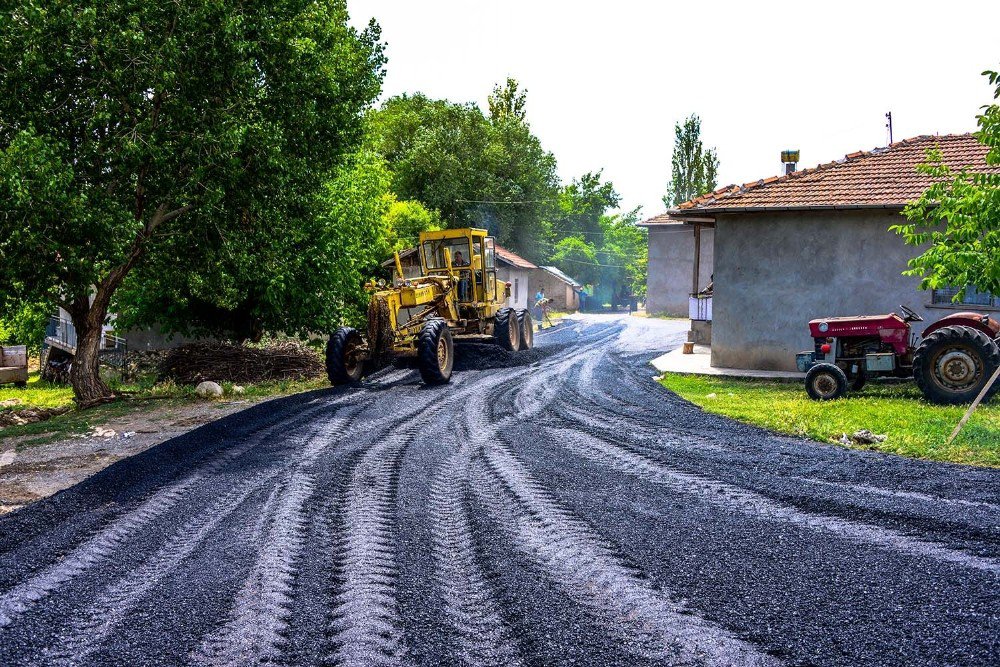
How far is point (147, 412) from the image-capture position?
12367 millimetres

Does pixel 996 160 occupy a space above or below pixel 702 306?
above

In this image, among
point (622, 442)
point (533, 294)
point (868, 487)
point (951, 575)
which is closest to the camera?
point (951, 575)

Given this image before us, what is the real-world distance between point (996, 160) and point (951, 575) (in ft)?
19.4

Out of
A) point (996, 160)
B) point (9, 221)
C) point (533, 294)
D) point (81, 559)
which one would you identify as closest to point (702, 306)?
point (996, 160)

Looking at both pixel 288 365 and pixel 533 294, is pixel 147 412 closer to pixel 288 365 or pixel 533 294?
pixel 288 365

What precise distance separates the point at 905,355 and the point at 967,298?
3.22 metres

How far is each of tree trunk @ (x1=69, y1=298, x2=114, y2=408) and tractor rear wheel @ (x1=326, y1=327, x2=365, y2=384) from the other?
3.87 metres

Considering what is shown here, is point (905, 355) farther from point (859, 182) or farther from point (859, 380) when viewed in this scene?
point (859, 182)

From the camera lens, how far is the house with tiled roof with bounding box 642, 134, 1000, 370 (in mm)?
14742

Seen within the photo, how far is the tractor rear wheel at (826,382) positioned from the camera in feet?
39.7

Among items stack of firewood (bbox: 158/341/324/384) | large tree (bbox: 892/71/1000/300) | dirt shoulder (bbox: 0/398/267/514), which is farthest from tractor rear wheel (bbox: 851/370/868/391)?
stack of firewood (bbox: 158/341/324/384)

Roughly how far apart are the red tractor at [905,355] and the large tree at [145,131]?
948 cm

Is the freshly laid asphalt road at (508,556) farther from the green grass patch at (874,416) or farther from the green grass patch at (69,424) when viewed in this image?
the green grass patch at (69,424)

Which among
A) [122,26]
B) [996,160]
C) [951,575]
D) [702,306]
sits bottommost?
[951,575]
